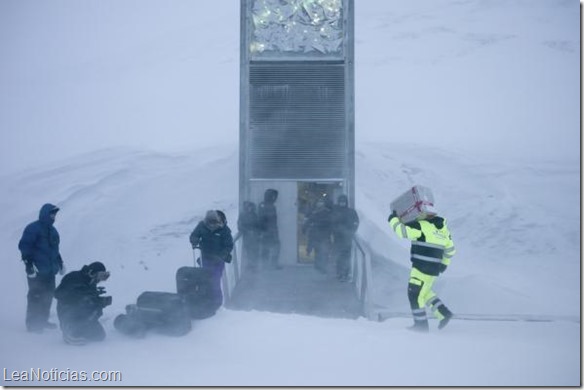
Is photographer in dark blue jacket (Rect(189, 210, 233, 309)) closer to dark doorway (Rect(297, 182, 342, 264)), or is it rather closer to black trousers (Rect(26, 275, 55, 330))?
black trousers (Rect(26, 275, 55, 330))

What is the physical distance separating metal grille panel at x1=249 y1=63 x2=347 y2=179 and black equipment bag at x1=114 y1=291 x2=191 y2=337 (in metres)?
4.64

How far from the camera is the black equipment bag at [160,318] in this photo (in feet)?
15.5

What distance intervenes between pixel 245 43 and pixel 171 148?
12.3 meters

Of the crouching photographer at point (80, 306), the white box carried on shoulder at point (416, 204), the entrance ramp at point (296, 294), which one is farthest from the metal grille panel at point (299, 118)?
the crouching photographer at point (80, 306)

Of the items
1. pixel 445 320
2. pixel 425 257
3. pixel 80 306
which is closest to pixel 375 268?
pixel 445 320

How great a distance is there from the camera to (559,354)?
4.38 metres

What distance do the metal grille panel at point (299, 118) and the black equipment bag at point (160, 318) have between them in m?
4.64

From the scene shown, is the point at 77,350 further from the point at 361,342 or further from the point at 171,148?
the point at 171,148

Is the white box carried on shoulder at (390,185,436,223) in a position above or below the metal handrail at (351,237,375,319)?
above

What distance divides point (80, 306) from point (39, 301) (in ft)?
3.57

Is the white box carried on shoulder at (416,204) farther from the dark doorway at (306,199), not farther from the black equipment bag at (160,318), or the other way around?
the dark doorway at (306,199)

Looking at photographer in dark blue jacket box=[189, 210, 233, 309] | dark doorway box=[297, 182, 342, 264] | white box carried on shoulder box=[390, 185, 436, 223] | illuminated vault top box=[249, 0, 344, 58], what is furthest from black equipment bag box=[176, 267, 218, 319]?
illuminated vault top box=[249, 0, 344, 58]

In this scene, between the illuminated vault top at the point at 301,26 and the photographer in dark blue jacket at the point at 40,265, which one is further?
the illuminated vault top at the point at 301,26

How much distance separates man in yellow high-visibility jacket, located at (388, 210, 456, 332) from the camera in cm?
487
